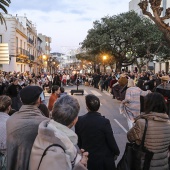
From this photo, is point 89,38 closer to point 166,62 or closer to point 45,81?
point 166,62

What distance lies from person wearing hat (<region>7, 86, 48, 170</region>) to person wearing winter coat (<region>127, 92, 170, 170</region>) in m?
1.32

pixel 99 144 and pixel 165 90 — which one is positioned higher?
pixel 165 90

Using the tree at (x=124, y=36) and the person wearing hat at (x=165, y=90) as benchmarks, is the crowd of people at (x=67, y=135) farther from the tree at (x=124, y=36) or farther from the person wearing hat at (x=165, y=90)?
the tree at (x=124, y=36)

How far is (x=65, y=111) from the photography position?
292cm

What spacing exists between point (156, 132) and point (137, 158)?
367 mm

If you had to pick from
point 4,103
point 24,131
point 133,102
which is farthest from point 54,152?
point 133,102

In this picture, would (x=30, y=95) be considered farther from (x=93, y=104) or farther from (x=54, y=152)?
(x=93, y=104)

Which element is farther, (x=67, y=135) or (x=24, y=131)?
(x=24, y=131)

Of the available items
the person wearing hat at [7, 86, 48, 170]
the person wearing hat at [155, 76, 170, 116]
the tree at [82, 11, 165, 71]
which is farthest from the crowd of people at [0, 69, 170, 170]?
the tree at [82, 11, 165, 71]

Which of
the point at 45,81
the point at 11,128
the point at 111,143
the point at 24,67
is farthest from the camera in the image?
the point at 24,67

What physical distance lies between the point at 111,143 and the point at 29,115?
1.47 m

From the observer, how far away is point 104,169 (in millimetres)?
4477

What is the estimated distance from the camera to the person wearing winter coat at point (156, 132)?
4.00m

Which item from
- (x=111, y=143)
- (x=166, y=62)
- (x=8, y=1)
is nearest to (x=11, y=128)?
(x=111, y=143)
